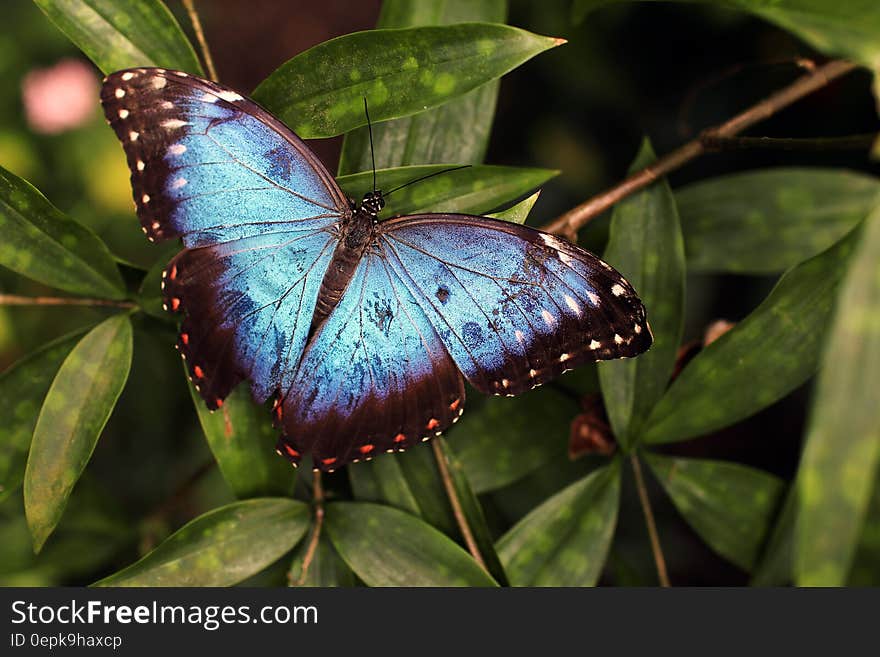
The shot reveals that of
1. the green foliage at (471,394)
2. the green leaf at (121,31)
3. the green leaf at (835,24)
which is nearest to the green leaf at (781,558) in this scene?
the green foliage at (471,394)

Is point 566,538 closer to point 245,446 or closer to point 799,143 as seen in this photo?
point 245,446

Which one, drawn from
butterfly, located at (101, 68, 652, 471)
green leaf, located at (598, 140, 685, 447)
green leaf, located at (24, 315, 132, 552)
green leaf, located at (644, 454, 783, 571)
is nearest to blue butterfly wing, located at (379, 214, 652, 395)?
butterfly, located at (101, 68, 652, 471)

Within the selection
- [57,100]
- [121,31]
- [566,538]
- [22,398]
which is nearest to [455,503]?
[566,538]

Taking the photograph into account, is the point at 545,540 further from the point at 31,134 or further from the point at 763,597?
the point at 31,134

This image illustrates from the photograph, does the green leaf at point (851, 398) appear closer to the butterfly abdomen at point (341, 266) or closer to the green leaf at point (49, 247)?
the butterfly abdomen at point (341, 266)

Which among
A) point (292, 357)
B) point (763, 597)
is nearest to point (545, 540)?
point (763, 597)

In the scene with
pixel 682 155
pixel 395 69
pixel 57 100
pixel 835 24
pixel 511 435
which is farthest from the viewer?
pixel 57 100
